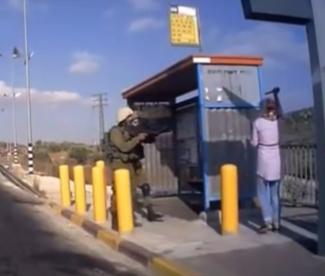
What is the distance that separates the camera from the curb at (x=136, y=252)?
8.75 meters

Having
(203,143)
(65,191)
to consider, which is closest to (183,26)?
(65,191)

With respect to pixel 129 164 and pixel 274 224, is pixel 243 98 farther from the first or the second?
pixel 274 224

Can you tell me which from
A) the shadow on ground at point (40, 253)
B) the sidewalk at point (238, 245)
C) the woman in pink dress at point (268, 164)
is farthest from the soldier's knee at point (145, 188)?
the woman in pink dress at point (268, 164)

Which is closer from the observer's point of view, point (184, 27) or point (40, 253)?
point (40, 253)

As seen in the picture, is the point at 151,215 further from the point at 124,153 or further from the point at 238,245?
the point at 238,245

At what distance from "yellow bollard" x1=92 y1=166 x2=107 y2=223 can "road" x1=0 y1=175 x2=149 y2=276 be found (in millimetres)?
475

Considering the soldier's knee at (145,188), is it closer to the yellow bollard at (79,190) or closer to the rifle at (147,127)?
the rifle at (147,127)

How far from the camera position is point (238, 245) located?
389 inches

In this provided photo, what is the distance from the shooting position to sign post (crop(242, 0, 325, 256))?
850cm

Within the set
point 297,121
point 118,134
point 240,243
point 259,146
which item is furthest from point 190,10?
point 240,243

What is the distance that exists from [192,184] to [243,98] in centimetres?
258

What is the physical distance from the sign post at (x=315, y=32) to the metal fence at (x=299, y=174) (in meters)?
4.90

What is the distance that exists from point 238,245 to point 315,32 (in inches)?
125

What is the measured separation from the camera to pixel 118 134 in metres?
12.4
